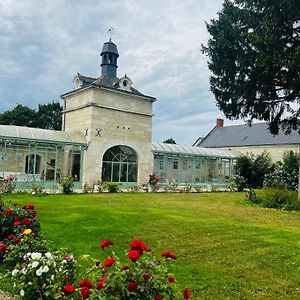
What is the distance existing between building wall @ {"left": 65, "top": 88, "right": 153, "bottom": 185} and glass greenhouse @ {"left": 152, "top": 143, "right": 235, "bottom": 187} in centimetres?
128

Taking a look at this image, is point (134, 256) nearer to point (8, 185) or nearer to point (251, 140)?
point (8, 185)

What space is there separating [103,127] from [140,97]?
153 inches

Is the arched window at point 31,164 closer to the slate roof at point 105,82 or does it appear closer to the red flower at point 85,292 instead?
the slate roof at point 105,82

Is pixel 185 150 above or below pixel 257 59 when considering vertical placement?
below

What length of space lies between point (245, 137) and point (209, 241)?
33814 mm

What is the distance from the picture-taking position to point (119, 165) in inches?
961

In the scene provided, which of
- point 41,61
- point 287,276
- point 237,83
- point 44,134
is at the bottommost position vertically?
point 287,276

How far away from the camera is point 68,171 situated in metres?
22.2

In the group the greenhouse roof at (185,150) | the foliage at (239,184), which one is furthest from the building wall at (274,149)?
the foliage at (239,184)

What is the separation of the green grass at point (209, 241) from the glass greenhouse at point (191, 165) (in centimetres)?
1470

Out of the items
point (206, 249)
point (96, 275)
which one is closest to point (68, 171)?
point (206, 249)

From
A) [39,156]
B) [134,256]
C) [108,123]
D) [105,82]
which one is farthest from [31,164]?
[134,256]

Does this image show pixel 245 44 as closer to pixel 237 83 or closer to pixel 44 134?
pixel 237 83

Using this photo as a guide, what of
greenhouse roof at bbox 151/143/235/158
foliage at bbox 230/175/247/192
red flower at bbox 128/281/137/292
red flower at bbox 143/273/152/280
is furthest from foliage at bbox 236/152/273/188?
red flower at bbox 128/281/137/292
